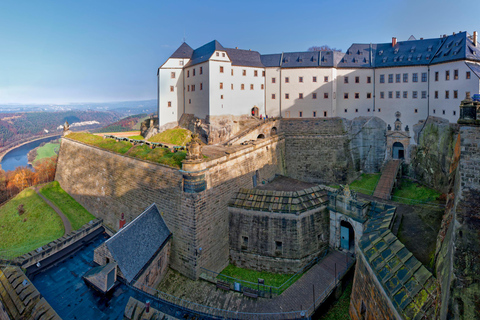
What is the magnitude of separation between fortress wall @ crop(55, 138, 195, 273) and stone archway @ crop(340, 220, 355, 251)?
11815mm

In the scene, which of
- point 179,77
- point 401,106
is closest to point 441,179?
point 401,106

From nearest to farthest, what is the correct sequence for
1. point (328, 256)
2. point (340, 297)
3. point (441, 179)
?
point (340, 297) → point (328, 256) → point (441, 179)

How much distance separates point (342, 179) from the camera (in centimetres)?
3716

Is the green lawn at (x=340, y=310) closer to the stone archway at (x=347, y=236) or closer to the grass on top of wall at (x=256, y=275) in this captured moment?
the grass on top of wall at (x=256, y=275)

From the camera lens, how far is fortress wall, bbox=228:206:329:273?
21.2 meters

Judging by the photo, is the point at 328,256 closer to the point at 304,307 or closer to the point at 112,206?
the point at 304,307

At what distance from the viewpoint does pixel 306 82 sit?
4228cm

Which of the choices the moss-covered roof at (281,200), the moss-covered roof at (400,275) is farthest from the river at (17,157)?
the moss-covered roof at (400,275)

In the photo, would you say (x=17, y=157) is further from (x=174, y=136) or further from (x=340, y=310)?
(x=340, y=310)

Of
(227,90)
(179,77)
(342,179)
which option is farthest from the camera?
(179,77)

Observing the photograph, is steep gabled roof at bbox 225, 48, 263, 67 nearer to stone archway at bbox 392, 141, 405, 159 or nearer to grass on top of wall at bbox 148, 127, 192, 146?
grass on top of wall at bbox 148, 127, 192, 146

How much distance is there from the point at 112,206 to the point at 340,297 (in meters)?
21.0

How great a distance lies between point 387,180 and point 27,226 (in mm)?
40901

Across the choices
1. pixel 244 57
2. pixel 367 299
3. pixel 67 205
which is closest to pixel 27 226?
pixel 67 205
